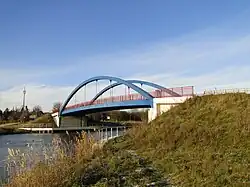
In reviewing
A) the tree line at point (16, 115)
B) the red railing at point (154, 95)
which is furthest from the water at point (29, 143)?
the tree line at point (16, 115)

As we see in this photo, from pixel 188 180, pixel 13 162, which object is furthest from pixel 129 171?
pixel 13 162

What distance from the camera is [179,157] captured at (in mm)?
11094

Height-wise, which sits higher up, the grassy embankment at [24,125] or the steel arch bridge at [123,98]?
the steel arch bridge at [123,98]

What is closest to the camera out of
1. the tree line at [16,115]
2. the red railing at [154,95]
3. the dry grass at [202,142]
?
the dry grass at [202,142]

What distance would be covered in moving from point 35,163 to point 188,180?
4.15m

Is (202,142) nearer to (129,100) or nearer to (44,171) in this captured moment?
(44,171)

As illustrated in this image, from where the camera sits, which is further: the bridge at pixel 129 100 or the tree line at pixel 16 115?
the tree line at pixel 16 115

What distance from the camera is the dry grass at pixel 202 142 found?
8.16 meters

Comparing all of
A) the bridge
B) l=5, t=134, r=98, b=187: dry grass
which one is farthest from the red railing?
l=5, t=134, r=98, b=187: dry grass

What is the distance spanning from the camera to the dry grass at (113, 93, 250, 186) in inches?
321

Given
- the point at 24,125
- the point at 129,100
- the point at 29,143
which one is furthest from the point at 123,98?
the point at 24,125

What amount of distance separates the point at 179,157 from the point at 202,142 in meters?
2.52

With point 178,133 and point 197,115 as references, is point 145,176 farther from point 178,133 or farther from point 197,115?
point 197,115

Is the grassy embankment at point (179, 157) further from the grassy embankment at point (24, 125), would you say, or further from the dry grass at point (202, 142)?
the grassy embankment at point (24, 125)
